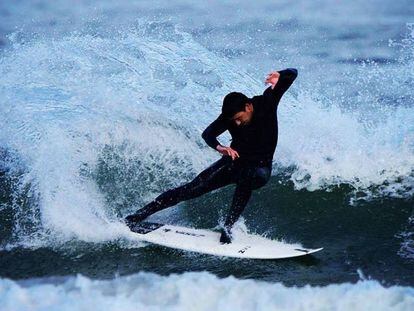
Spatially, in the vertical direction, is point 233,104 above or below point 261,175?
above

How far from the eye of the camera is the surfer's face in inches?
215

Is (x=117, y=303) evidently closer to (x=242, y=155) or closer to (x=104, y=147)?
(x=242, y=155)

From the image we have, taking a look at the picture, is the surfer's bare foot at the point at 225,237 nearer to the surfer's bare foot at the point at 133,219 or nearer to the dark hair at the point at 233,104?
the surfer's bare foot at the point at 133,219

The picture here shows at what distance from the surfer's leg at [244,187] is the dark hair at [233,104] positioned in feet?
1.76

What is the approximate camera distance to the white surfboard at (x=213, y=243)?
18.6 ft

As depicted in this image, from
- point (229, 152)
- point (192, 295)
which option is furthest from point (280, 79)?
point (192, 295)

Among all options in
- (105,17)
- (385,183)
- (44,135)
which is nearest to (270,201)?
(385,183)

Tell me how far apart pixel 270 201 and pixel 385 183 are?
1233 millimetres

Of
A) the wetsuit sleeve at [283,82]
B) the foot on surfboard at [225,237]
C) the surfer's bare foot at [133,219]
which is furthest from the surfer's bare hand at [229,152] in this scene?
the surfer's bare foot at [133,219]

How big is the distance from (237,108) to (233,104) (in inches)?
2.0

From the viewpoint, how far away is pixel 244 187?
5.71 m

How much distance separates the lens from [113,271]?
18.1 feet

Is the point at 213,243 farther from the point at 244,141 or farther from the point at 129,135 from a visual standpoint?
the point at 129,135

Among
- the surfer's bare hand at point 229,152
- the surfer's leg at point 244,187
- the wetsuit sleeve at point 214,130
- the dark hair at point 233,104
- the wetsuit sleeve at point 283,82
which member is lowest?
the surfer's leg at point 244,187
